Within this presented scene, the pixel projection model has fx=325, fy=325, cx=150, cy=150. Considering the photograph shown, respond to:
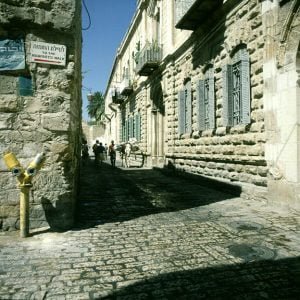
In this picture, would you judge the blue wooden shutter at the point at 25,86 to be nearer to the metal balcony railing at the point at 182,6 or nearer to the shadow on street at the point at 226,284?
the shadow on street at the point at 226,284

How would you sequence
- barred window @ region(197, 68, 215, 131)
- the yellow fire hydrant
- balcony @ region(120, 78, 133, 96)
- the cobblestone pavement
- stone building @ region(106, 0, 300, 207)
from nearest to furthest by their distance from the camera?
the cobblestone pavement, the yellow fire hydrant, stone building @ region(106, 0, 300, 207), barred window @ region(197, 68, 215, 131), balcony @ region(120, 78, 133, 96)

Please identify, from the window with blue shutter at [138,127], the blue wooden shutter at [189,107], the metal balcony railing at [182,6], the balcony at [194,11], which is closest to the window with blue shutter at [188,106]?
the blue wooden shutter at [189,107]

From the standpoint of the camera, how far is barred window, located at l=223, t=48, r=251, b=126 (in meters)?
8.15

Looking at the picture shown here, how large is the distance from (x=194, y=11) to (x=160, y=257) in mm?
8851

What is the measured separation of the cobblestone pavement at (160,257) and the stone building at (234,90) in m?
1.48

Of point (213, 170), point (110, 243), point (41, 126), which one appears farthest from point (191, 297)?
point (213, 170)

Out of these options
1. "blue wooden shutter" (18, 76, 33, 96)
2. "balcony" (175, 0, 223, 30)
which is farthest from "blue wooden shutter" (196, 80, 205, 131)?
"blue wooden shutter" (18, 76, 33, 96)

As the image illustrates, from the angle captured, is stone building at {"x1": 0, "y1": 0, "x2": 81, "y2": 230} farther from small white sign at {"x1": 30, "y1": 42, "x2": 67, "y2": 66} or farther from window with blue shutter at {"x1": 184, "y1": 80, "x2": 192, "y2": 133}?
window with blue shutter at {"x1": 184, "y1": 80, "x2": 192, "y2": 133}

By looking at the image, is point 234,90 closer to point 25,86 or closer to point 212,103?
point 212,103

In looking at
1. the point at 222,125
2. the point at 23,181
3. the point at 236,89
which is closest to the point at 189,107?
the point at 222,125

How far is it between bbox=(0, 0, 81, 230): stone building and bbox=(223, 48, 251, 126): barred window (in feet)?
15.5

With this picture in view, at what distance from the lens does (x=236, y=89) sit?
8.86m

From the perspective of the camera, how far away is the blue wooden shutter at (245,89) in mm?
8031

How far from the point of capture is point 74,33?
5.17m
